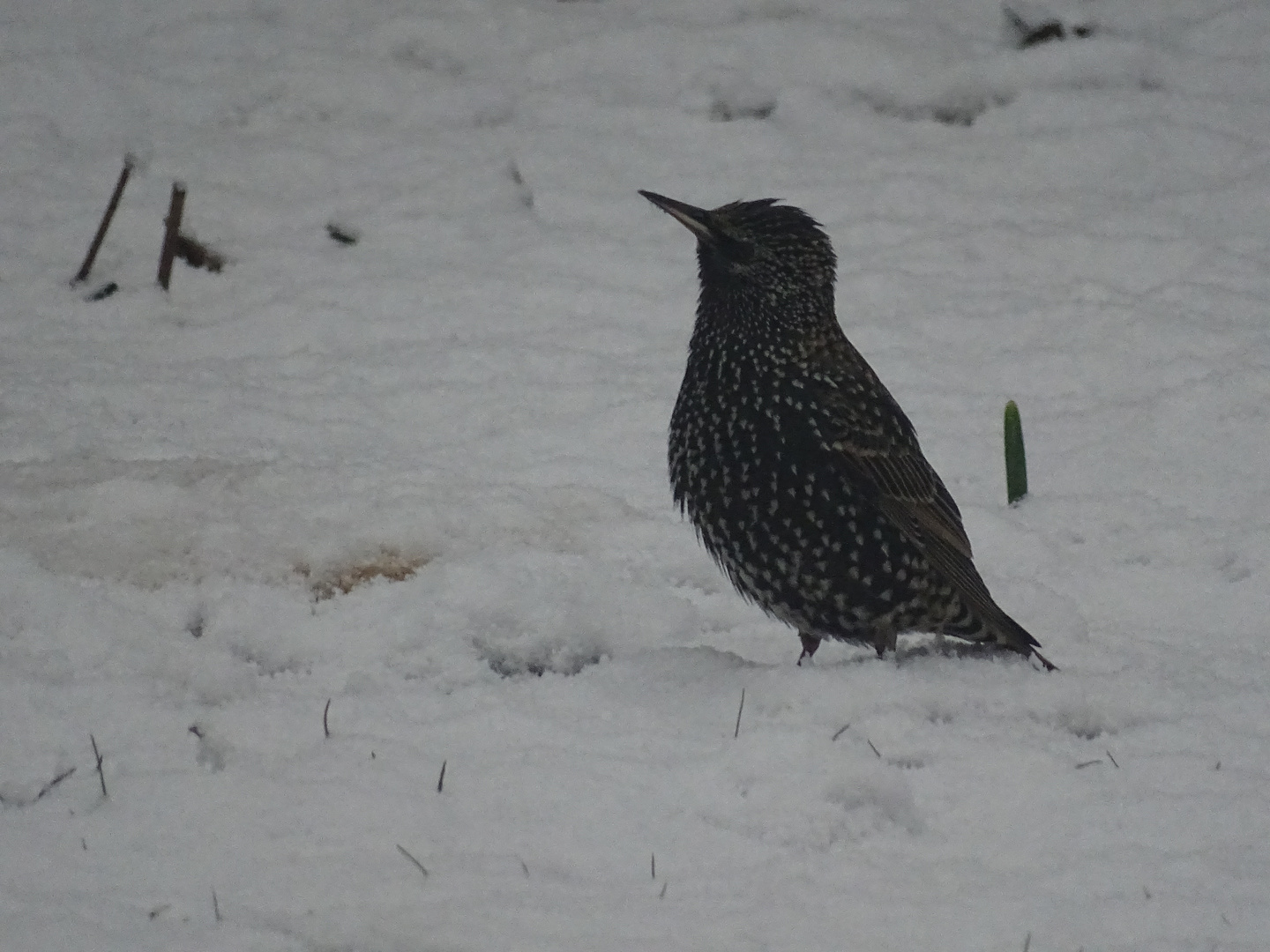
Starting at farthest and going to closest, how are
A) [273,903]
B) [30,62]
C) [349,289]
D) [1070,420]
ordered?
[30,62] < [349,289] < [1070,420] < [273,903]

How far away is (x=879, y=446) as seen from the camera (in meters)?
3.67

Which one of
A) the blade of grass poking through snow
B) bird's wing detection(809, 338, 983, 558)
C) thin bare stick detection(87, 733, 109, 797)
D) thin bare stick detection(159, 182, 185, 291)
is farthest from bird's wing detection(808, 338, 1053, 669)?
thin bare stick detection(159, 182, 185, 291)

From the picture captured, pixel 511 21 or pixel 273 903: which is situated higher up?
pixel 511 21

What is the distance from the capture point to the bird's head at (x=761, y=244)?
151 inches

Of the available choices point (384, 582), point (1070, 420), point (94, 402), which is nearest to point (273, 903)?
point (384, 582)

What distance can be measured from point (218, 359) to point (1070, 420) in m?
2.73

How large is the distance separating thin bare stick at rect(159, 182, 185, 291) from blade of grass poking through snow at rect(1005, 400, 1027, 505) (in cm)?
283

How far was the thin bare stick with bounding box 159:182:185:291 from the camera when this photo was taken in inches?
210

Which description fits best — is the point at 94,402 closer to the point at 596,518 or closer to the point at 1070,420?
the point at 596,518

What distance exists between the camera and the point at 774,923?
8.14 ft

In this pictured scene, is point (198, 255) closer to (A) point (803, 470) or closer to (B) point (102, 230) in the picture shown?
(B) point (102, 230)

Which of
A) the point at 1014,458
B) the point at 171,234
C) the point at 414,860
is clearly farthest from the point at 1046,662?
the point at 171,234

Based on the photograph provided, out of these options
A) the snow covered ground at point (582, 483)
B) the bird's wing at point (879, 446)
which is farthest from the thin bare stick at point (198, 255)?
the bird's wing at point (879, 446)

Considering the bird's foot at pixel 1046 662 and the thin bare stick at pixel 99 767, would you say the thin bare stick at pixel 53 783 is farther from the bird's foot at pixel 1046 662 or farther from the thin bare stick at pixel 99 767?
the bird's foot at pixel 1046 662
